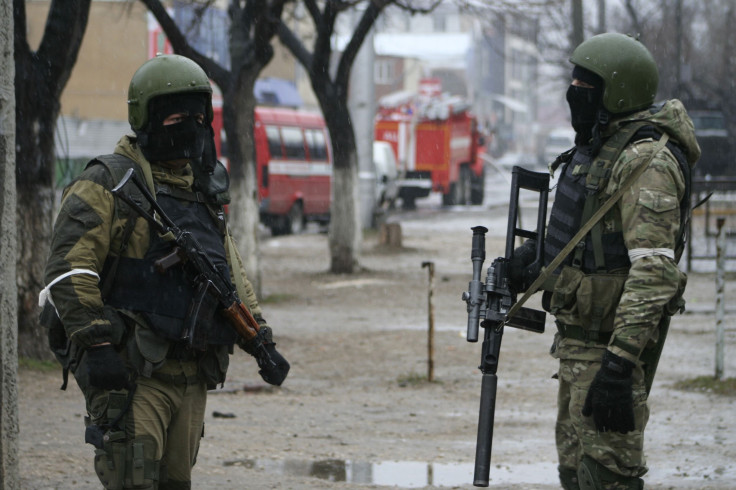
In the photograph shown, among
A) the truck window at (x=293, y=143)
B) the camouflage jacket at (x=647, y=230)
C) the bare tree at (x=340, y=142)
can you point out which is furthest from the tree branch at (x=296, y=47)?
the camouflage jacket at (x=647, y=230)

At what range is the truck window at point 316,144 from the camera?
2730cm

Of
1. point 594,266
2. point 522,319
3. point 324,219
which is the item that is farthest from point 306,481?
point 324,219

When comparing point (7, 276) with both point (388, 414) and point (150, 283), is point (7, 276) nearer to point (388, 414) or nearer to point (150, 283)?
point (150, 283)

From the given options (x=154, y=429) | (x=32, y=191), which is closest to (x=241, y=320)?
(x=154, y=429)

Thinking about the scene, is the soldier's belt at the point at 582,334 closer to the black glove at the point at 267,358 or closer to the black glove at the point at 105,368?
the black glove at the point at 267,358

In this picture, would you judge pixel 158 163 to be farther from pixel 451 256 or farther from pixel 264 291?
pixel 451 256

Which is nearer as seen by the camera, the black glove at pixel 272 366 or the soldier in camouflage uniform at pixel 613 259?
the soldier in camouflage uniform at pixel 613 259

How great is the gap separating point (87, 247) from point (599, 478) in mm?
1946

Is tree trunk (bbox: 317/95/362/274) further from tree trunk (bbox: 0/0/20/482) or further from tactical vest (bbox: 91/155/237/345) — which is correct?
tactical vest (bbox: 91/155/237/345)

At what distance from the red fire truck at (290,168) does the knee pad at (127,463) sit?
812 inches

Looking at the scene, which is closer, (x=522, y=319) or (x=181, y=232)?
(x=181, y=232)

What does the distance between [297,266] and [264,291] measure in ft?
10.9

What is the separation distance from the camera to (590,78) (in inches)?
172

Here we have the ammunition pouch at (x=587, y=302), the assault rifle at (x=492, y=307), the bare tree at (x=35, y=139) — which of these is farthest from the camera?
the bare tree at (x=35, y=139)
